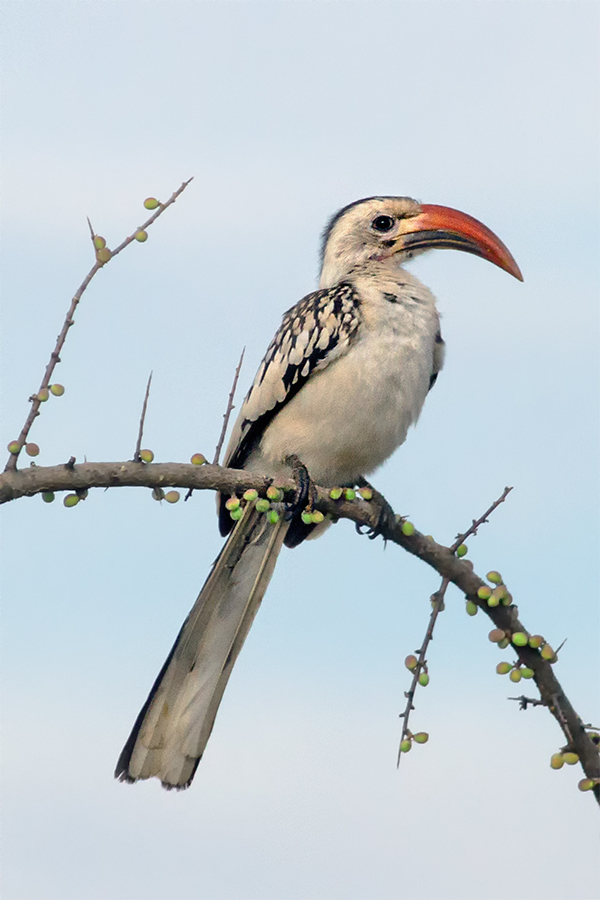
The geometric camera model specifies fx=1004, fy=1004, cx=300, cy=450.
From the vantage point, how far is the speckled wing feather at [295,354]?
380 cm

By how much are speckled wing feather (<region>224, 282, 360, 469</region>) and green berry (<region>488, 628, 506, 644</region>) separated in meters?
1.27

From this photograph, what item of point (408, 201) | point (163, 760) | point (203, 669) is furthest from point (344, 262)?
point (163, 760)

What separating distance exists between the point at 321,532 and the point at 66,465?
1804mm

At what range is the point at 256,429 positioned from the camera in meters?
4.02

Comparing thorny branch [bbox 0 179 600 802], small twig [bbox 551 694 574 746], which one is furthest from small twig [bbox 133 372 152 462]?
small twig [bbox 551 694 574 746]

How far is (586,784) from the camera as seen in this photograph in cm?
278

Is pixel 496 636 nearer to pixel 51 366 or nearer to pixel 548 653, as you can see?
pixel 548 653

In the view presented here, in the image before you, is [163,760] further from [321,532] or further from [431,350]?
[431,350]

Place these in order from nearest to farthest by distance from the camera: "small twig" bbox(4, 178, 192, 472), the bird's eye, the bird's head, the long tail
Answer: "small twig" bbox(4, 178, 192, 472)
the long tail
the bird's head
the bird's eye

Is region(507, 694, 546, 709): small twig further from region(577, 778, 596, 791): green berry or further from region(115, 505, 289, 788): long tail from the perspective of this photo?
region(115, 505, 289, 788): long tail

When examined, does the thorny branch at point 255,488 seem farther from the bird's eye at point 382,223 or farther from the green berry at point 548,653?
the bird's eye at point 382,223

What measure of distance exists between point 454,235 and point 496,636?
6.70 feet

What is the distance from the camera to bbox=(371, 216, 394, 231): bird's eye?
180 inches

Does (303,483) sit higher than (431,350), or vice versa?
(431,350)
